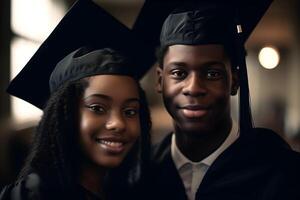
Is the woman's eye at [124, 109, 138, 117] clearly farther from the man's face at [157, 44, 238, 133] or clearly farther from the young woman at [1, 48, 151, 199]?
the man's face at [157, 44, 238, 133]

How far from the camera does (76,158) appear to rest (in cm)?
175

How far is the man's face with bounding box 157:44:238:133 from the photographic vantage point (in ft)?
6.06

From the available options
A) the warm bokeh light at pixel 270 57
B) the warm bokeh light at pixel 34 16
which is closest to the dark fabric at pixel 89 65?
the warm bokeh light at pixel 34 16

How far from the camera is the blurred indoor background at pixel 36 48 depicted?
18.3ft

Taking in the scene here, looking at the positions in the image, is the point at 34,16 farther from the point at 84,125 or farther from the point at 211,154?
the point at 84,125

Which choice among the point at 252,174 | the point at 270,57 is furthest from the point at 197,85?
the point at 270,57

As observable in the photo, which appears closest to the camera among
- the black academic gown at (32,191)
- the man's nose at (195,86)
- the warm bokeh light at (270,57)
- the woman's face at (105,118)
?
the black academic gown at (32,191)

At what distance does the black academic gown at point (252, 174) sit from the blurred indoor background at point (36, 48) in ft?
6.12

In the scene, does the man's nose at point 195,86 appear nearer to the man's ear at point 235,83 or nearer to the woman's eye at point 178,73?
the woman's eye at point 178,73

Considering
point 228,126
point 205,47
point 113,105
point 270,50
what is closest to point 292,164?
point 228,126

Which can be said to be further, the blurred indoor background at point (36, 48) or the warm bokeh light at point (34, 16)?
the warm bokeh light at point (34, 16)

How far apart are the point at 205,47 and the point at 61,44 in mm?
510

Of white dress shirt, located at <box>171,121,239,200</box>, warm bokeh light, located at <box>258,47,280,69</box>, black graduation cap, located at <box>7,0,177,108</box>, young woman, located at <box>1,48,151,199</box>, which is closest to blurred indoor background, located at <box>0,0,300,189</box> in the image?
warm bokeh light, located at <box>258,47,280,69</box>

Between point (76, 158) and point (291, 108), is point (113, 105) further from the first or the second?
point (291, 108)
